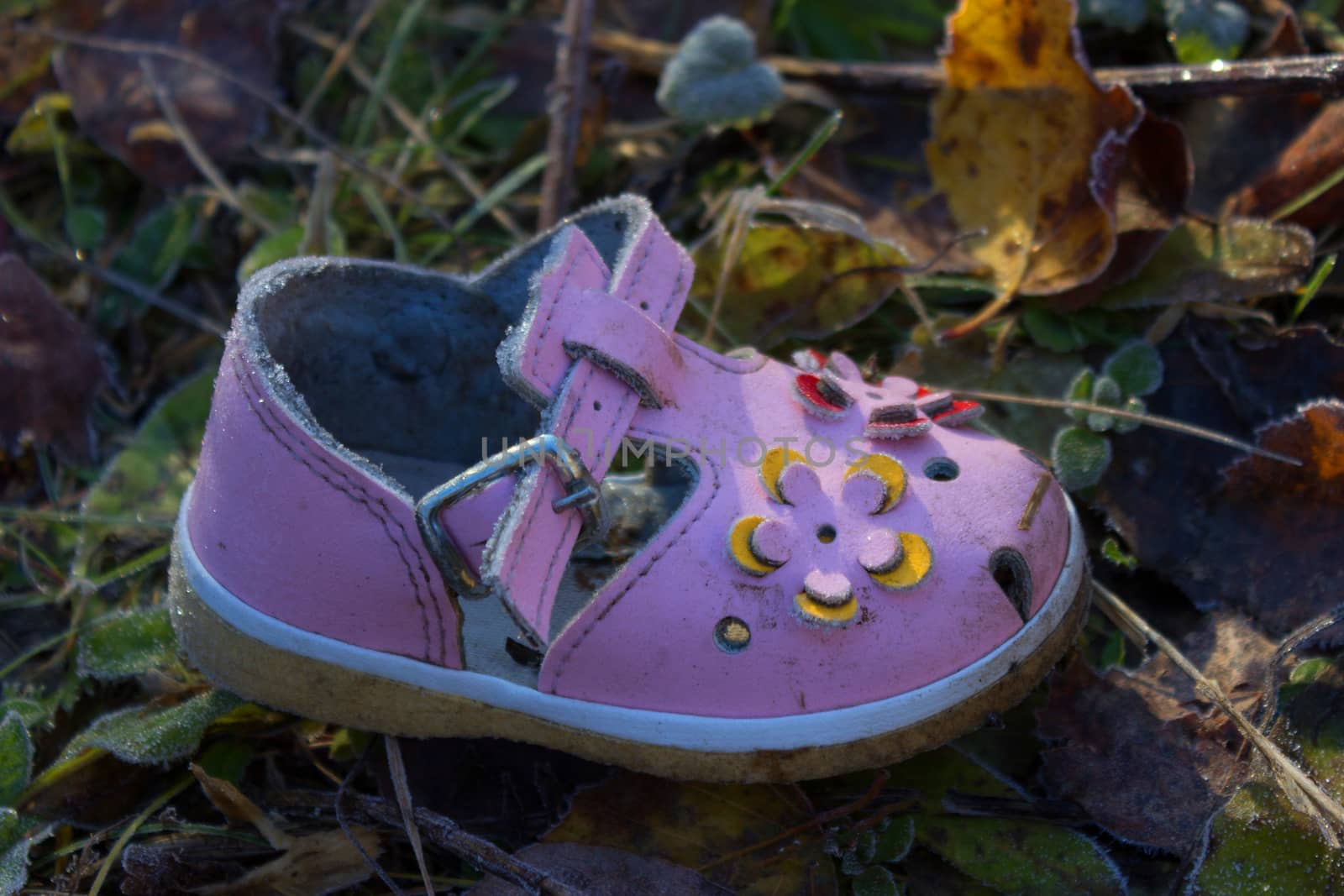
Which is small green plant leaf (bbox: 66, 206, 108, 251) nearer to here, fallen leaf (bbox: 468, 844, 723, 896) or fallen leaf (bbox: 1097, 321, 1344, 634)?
fallen leaf (bbox: 468, 844, 723, 896)

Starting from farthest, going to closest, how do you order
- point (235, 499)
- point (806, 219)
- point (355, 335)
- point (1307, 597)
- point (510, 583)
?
point (806, 219) → point (355, 335) → point (1307, 597) → point (235, 499) → point (510, 583)

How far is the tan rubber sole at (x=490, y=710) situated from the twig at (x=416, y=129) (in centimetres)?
99

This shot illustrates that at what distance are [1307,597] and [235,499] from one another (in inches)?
60.6

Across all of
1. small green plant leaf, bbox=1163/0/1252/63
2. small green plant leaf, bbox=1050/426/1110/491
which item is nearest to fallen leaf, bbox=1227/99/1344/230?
small green plant leaf, bbox=1163/0/1252/63

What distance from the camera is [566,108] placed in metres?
2.53

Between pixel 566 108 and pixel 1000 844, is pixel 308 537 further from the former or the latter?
pixel 566 108

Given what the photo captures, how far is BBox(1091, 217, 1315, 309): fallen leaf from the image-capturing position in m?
2.02

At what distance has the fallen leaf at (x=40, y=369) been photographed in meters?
2.33

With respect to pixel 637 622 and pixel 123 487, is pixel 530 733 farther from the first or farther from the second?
pixel 123 487

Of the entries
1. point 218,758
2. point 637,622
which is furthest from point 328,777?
point 637,622

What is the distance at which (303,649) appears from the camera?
1652 mm

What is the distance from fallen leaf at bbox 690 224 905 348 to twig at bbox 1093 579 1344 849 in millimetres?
685

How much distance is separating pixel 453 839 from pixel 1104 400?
1.24m

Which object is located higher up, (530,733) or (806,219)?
(806,219)
